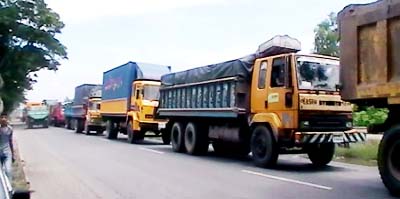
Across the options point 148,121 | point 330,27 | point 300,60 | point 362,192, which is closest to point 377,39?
point 362,192

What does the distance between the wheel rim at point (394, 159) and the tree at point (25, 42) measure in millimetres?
42288

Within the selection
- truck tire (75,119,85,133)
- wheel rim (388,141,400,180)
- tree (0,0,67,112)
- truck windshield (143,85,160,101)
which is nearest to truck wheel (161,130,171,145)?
truck windshield (143,85,160,101)

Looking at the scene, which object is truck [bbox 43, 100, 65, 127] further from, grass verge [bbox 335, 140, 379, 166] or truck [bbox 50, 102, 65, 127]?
grass verge [bbox 335, 140, 379, 166]

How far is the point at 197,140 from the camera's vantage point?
55.8 feet

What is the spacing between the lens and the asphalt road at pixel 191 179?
919cm

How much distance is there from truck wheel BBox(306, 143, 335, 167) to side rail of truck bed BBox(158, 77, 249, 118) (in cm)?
201

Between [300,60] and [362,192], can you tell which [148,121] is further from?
[362,192]

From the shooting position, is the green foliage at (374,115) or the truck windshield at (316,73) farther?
the truck windshield at (316,73)

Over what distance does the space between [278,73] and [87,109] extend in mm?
23564

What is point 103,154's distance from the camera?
17.4 meters

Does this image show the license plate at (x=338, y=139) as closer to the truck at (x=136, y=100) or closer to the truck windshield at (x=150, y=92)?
the truck at (x=136, y=100)

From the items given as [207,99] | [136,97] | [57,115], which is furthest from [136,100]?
[57,115]

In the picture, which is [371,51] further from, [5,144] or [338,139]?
[5,144]

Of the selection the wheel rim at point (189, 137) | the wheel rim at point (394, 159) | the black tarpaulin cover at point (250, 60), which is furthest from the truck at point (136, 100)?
the wheel rim at point (394, 159)
